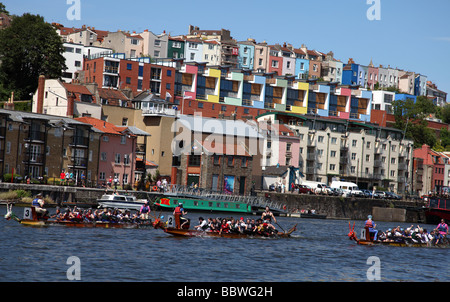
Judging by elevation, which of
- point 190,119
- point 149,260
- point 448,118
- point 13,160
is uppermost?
point 448,118

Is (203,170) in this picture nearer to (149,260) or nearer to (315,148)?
(315,148)

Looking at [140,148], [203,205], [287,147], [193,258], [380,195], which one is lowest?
[193,258]

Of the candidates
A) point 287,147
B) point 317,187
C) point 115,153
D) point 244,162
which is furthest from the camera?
point 287,147

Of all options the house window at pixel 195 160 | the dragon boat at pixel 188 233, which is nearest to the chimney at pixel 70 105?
the house window at pixel 195 160

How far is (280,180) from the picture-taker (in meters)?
105

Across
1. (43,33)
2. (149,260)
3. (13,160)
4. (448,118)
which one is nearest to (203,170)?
(13,160)

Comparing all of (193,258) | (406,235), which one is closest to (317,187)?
(406,235)

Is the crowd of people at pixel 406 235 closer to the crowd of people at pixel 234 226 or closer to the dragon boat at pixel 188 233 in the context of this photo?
the crowd of people at pixel 234 226

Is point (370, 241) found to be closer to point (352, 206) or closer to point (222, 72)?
point (352, 206)

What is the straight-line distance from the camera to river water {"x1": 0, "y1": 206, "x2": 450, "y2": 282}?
1441 inches

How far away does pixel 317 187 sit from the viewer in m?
109

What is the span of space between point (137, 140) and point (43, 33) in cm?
2861

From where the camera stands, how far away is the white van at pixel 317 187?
104m

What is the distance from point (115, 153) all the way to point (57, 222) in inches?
1542
